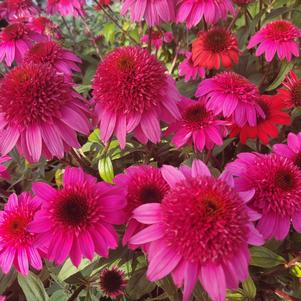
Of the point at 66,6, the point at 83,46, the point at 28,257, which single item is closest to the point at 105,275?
the point at 28,257

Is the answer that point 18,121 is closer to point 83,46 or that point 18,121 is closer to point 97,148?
point 97,148

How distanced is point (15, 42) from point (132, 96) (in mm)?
872

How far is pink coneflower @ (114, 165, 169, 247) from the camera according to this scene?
0.82 metres

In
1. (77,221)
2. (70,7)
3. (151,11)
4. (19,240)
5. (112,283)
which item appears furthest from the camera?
(70,7)

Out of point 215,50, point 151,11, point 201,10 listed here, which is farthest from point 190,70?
point 151,11

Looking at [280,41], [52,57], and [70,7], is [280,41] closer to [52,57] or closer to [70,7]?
[52,57]

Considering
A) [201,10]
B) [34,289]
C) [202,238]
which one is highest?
[201,10]

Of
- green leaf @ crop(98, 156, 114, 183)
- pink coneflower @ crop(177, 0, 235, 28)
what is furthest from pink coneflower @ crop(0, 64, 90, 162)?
pink coneflower @ crop(177, 0, 235, 28)

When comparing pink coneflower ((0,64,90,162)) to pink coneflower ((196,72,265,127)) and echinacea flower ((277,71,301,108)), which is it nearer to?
pink coneflower ((196,72,265,127))

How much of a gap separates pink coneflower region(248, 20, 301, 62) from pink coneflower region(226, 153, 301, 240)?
0.73 m

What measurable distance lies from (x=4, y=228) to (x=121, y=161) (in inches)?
23.0

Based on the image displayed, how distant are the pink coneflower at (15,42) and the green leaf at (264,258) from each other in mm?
1102

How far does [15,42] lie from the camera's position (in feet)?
5.16

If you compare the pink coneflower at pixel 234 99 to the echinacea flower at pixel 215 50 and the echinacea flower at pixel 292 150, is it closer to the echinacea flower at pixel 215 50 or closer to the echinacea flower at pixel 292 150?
the echinacea flower at pixel 292 150
